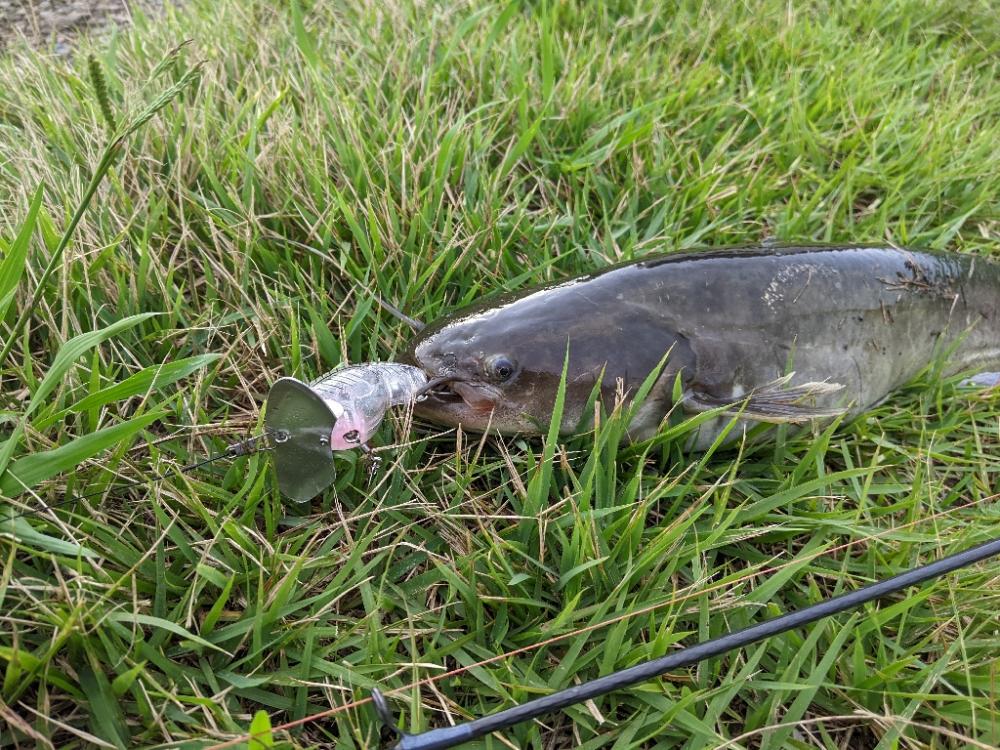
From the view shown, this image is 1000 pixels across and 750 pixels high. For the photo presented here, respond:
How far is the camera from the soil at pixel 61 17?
12.7 ft

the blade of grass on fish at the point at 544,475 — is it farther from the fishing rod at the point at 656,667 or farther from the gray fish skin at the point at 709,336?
the fishing rod at the point at 656,667

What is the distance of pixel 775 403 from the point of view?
212 cm

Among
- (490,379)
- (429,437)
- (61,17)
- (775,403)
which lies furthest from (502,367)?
(61,17)

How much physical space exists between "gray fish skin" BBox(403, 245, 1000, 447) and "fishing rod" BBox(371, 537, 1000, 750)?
54 cm

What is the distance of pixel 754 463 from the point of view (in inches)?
85.4

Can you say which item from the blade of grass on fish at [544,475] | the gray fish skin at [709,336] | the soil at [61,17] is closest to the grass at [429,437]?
the blade of grass on fish at [544,475]

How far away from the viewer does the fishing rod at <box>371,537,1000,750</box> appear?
1.25 meters

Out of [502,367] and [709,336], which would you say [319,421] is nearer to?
[502,367]

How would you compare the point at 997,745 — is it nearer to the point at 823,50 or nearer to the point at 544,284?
the point at 544,284

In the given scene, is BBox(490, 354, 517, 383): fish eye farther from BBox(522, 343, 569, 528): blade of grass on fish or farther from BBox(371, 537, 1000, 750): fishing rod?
BBox(371, 537, 1000, 750): fishing rod

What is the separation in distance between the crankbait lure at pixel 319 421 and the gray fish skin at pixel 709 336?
239 millimetres

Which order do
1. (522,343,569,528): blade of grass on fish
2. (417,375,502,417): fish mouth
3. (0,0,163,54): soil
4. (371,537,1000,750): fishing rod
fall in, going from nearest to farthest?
(371,537,1000,750): fishing rod
(522,343,569,528): blade of grass on fish
(417,375,502,417): fish mouth
(0,0,163,54): soil

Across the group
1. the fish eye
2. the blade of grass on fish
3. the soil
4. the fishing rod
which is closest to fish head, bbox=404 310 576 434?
the fish eye

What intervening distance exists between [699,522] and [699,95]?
234 cm
